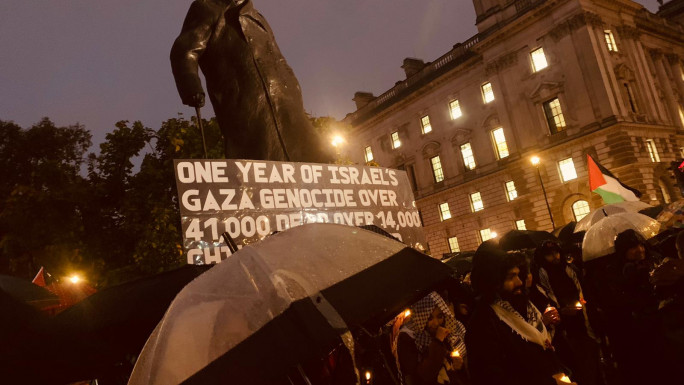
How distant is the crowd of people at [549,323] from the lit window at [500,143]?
28952 mm

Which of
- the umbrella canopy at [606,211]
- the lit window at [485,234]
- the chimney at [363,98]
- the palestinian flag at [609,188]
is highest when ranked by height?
the chimney at [363,98]

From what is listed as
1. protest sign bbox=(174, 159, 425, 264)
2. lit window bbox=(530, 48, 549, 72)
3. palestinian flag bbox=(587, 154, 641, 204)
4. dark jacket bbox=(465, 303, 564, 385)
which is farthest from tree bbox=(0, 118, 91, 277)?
lit window bbox=(530, 48, 549, 72)

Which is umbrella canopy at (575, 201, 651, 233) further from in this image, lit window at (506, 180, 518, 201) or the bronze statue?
lit window at (506, 180, 518, 201)

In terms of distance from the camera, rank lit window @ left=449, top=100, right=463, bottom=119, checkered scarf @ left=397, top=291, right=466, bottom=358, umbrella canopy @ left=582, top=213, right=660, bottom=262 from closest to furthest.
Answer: checkered scarf @ left=397, top=291, right=466, bottom=358, umbrella canopy @ left=582, top=213, right=660, bottom=262, lit window @ left=449, top=100, right=463, bottom=119

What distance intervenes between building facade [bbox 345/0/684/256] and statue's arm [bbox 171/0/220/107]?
91.3ft

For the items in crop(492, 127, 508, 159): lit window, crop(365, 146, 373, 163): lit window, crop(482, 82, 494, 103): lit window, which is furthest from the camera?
crop(365, 146, 373, 163): lit window

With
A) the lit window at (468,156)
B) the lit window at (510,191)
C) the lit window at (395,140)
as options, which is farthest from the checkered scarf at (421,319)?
the lit window at (395,140)

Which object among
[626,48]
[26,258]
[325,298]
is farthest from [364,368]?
[626,48]

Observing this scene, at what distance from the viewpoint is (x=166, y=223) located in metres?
13.2

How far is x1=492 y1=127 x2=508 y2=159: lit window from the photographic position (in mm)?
34156

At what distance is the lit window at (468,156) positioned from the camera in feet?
120

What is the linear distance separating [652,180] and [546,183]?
241 inches

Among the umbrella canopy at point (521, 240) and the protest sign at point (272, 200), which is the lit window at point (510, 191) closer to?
the umbrella canopy at point (521, 240)

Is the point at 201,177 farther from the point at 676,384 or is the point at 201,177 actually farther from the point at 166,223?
the point at 166,223
